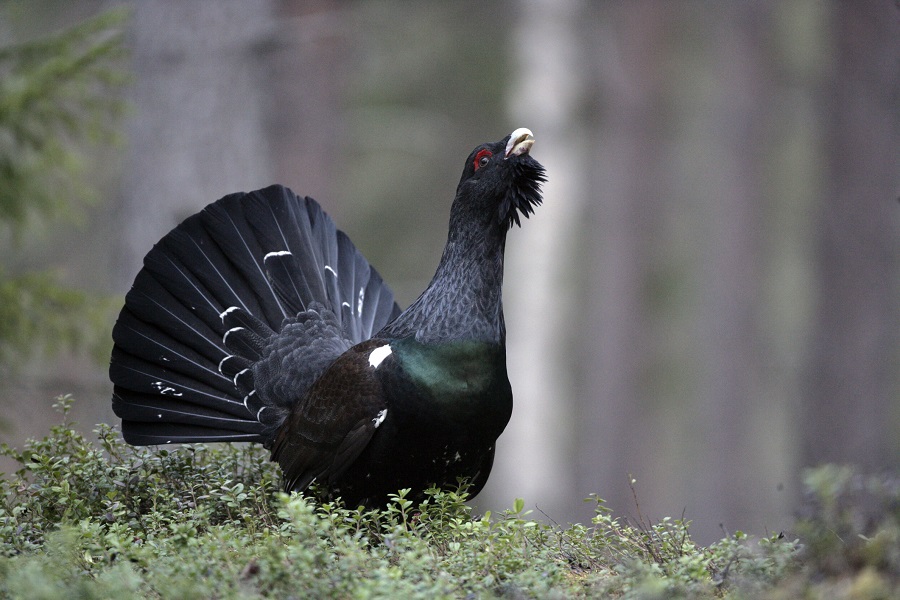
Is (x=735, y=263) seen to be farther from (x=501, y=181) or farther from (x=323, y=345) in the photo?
(x=501, y=181)

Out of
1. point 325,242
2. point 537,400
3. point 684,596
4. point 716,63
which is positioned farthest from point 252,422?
point 716,63

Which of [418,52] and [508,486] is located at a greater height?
[418,52]

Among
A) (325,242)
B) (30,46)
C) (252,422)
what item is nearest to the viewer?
(252,422)

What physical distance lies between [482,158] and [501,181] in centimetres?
17

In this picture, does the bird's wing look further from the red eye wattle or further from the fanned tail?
the red eye wattle

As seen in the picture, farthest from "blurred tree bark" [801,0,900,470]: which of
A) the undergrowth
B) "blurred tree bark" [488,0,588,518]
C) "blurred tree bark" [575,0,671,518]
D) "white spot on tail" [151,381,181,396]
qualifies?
"white spot on tail" [151,381,181,396]

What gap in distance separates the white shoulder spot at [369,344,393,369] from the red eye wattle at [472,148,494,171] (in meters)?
0.98

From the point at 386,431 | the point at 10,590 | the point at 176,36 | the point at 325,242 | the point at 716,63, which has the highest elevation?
the point at 716,63

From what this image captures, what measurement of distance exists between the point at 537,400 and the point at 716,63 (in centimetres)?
594

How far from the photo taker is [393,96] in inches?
800

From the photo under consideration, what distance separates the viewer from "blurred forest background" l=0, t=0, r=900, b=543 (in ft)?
27.8

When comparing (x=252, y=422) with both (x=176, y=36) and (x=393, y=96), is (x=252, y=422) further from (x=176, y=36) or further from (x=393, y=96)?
(x=393, y=96)

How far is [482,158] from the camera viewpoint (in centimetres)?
481

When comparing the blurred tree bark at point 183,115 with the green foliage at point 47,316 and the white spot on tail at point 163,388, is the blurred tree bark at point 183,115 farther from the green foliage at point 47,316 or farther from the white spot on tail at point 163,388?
the white spot on tail at point 163,388
